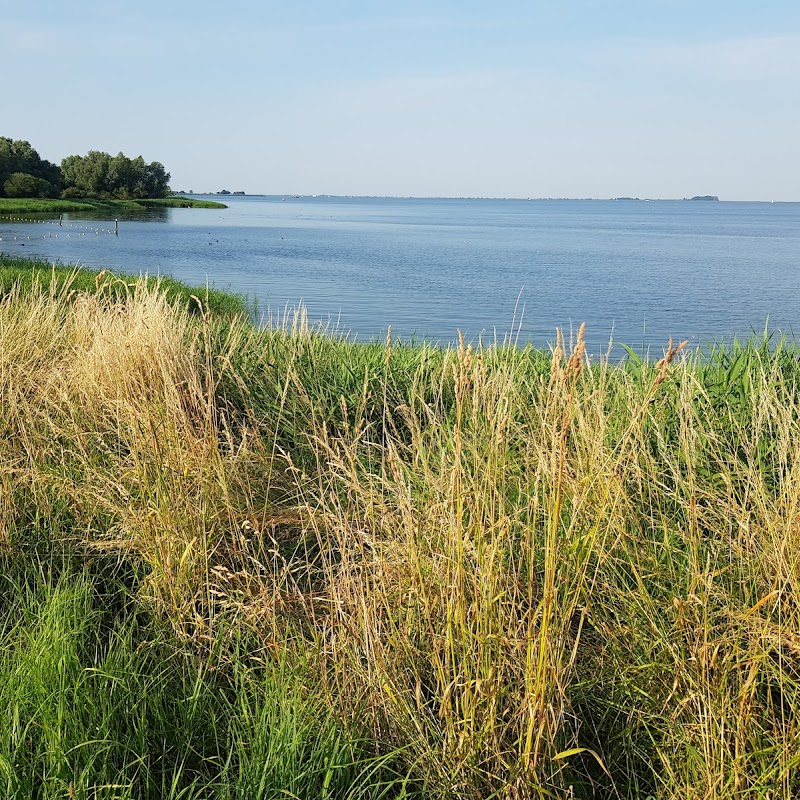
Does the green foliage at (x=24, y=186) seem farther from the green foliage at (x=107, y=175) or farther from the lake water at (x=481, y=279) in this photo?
the lake water at (x=481, y=279)

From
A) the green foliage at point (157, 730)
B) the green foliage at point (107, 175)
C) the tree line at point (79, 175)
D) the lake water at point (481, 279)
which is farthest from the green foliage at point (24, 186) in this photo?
the green foliage at point (157, 730)

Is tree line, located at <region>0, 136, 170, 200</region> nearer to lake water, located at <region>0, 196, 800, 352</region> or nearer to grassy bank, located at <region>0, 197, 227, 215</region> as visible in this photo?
grassy bank, located at <region>0, 197, 227, 215</region>

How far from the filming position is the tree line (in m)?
91.0

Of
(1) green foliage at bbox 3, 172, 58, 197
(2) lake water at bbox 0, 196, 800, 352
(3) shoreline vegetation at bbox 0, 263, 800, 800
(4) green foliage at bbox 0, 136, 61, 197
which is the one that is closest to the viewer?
(3) shoreline vegetation at bbox 0, 263, 800, 800

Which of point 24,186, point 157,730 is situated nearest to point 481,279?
point 157,730

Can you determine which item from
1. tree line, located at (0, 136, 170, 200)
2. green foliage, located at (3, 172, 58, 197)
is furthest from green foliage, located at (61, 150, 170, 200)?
green foliage, located at (3, 172, 58, 197)

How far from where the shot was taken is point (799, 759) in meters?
2.42

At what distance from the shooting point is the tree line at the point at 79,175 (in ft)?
299

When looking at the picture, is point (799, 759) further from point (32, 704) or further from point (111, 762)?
point (32, 704)

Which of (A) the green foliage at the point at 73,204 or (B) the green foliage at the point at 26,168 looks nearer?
(A) the green foliage at the point at 73,204

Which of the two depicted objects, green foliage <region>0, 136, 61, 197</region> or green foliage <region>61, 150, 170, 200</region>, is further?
green foliage <region>61, 150, 170, 200</region>

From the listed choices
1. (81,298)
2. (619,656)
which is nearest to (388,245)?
(81,298)

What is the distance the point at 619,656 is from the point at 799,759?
744 mm

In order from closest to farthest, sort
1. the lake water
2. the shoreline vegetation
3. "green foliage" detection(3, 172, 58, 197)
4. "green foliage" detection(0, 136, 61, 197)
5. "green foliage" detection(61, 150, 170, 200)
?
1. the shoreline vegetation
2. the lake water
3. "green foliage" detection(3, 172, 58, 197)
4. "green foliage" detection(0, 136, 61, 197)
5. "green foliage" detection(61, 150, 170, 200)
